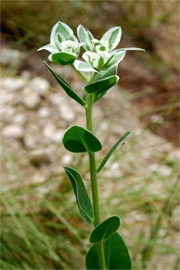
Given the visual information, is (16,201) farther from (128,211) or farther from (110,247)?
(110,247)

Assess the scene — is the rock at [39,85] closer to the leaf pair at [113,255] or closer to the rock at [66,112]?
the rock at [66,112]

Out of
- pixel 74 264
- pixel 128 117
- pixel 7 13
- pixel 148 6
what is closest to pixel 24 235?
pixel 74 264

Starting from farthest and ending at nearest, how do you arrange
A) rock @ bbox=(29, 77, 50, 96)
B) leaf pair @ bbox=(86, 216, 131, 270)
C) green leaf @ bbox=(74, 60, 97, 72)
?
rock @ bbox=(29, 77, 50, 96)
leaf pair @ bbox=(86, 216, 131, 270)
green leaf @ bbox=(74, 60, 97, 72)

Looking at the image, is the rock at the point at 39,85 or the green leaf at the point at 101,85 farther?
the rock at the point at 39,85

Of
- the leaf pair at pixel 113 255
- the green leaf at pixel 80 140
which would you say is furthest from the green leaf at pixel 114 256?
the green leaf at pixel 80 140

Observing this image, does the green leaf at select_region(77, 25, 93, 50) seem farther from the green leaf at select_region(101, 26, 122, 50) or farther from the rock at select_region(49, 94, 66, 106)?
the rock at select_region(49, 94, 66, 106)


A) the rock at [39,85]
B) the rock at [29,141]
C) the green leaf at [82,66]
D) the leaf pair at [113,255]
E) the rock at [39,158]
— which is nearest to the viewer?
the green leaf at [82,66]

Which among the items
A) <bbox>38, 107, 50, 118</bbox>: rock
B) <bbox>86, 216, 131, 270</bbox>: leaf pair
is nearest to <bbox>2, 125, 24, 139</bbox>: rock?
<bbox>38, 107, 50, 118</bbox>: rock
